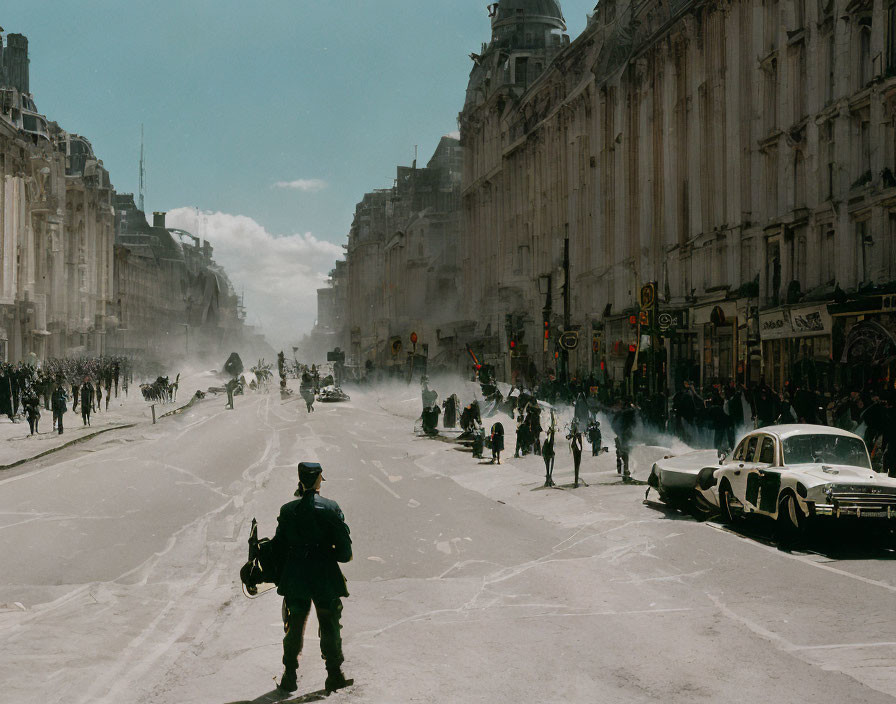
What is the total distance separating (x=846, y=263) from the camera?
84.6ft

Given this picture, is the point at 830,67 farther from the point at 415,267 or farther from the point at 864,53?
the point at 415,267

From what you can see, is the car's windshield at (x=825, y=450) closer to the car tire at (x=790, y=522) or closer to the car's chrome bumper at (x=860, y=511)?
the car tire at (x=790, y=522)

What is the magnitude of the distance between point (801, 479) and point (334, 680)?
8.05 meters

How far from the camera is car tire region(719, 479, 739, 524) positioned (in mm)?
14844

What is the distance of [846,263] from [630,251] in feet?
62.2

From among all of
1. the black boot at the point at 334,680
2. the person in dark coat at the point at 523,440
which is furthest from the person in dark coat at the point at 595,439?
the black boot at the point at 334,680

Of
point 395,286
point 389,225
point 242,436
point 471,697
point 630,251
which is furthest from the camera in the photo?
point 389,225

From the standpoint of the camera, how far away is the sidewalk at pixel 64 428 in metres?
27.5

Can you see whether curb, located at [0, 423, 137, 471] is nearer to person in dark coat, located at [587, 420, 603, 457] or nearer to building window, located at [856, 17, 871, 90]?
person in dark coat, located at [587, 420, 603, 457]

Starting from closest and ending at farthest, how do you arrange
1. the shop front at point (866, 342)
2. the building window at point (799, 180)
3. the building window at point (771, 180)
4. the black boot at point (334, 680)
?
the black boot at point (334, 680) < the shop front at point (866, 342) < the building window at point (799, 180) < the building window at point (771, 180)

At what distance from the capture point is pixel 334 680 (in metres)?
6.99

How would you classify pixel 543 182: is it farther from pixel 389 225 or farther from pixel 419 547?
pixel 389 225

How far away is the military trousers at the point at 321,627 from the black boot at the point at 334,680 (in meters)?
0.03

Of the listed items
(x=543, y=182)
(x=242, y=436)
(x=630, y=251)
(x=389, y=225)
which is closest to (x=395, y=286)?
(x=389, y=225)
